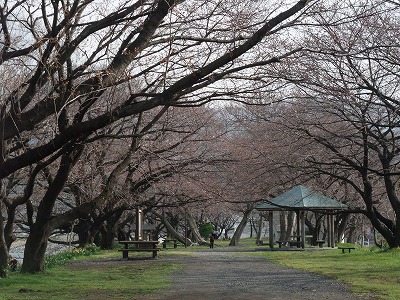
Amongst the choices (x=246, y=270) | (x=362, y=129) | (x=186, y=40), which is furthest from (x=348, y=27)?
(x=246, y=270)

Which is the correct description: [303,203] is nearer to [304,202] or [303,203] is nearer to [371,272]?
[304,202]

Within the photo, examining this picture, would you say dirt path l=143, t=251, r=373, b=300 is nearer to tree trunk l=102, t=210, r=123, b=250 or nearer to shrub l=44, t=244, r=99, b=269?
shrub l=44, t=244, r=99, b=269

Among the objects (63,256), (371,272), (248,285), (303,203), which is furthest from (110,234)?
(248,285)

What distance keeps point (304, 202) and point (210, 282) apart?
56.3ft

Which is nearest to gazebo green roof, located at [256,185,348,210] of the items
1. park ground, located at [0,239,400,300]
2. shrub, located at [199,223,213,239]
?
park ground, located at [0,239,400,300]

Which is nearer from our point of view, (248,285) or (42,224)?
(248,285)

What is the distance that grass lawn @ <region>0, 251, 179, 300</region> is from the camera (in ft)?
39.7

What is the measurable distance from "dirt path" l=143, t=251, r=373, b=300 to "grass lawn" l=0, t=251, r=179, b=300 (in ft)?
1.67

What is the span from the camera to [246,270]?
18.0 metres

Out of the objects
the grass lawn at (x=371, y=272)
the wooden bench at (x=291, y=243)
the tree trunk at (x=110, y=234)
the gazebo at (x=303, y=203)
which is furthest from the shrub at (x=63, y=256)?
the wooden bench at (x=291, y=243)

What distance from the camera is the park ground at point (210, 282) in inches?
471

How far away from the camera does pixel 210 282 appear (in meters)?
14.3

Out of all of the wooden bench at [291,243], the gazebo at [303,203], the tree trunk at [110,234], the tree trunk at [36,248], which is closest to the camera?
the tree trunk at [36,248]

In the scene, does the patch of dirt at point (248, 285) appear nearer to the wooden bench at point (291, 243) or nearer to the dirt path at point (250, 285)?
the dirt path at point (250, 285)
